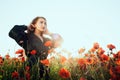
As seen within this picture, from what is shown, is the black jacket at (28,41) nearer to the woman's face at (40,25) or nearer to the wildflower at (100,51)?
the woman's face at (40,25)

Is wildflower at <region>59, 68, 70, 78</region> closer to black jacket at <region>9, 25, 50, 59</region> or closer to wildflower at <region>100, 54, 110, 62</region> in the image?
black jacket at <region>9, 25, 50, 59</region>

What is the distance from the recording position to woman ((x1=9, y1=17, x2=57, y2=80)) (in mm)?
4141

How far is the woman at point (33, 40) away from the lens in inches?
163

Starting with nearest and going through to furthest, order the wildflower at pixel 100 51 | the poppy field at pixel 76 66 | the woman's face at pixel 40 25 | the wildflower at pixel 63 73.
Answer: the wildflower at pixel 63 73, the poppy field at pixel 76 66, the woman's face at pixel 40 25, the wildflower at pixel 100 51

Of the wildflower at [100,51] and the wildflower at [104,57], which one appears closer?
the wildflower at [104,57]

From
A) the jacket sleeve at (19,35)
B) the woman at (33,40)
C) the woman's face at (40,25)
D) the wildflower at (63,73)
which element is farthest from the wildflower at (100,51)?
the wildflower at (63,73)

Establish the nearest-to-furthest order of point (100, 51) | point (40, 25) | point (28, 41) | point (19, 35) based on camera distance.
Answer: point (19, 35) → point (28, 41) → point (40, 25) → point (100, 51)

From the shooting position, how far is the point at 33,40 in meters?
4.27

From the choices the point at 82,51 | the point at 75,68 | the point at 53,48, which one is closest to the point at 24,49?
the point at 53,48

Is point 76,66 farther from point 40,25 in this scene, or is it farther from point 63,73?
point 63,73

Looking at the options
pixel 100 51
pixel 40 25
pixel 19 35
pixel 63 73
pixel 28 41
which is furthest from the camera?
pixel 100 51

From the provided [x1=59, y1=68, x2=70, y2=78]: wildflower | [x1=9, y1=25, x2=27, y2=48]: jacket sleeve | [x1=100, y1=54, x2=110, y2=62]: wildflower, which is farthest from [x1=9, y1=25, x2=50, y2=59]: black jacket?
[x1=59, y1=68, x2=70, y2=78]: wildflower

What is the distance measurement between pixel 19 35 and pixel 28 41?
23cm

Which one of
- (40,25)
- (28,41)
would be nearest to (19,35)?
(28,41)
